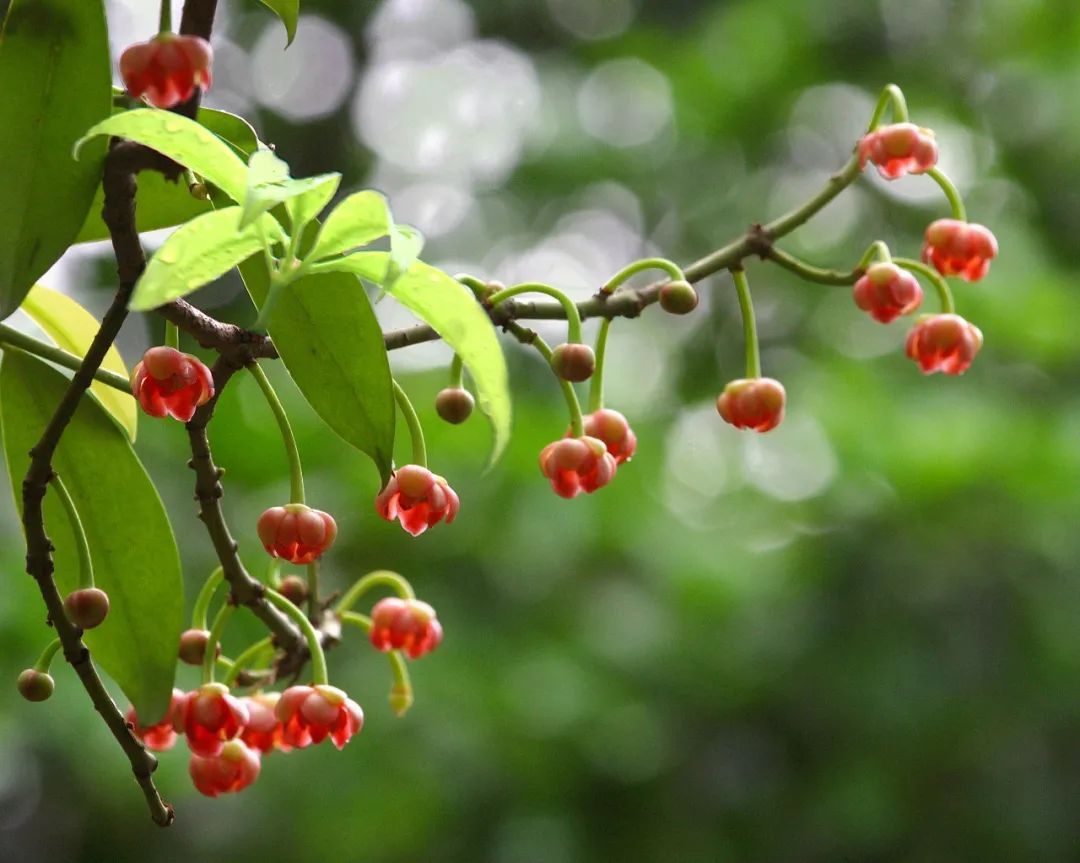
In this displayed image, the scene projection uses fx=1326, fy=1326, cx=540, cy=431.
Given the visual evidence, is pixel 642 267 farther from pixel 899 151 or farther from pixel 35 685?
pixel 35 685

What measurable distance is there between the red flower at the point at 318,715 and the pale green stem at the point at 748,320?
261 mm

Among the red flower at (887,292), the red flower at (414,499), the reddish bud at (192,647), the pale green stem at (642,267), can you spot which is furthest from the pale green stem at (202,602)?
the red flower at (887,292)

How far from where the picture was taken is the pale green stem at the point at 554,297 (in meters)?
0.58

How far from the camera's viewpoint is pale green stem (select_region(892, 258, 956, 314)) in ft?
2.22

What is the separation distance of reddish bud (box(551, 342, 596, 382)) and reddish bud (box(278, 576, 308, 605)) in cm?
22

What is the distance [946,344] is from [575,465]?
0.76ft

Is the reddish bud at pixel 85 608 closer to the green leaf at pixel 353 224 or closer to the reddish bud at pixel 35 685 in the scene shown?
the reddish bud at pixel 35 685

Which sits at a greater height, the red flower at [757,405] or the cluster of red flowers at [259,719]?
the red flower at [757,405]

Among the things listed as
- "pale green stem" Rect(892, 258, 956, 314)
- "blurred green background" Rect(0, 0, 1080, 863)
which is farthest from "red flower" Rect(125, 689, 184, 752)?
"blurred green background" Rect(0, 0, 1080, 863)

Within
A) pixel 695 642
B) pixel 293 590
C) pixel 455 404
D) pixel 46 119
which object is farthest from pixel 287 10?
pixel 695 642

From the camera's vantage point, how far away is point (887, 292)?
65 centimetres

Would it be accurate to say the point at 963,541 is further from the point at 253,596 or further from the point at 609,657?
the point at 253,596

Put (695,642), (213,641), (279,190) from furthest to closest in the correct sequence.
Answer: (695,642) < (213,641) < (279,190)

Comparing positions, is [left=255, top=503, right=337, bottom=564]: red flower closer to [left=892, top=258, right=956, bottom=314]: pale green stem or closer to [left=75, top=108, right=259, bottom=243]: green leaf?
[left=75, top=108, right=259, bottom=243]: green leaf
